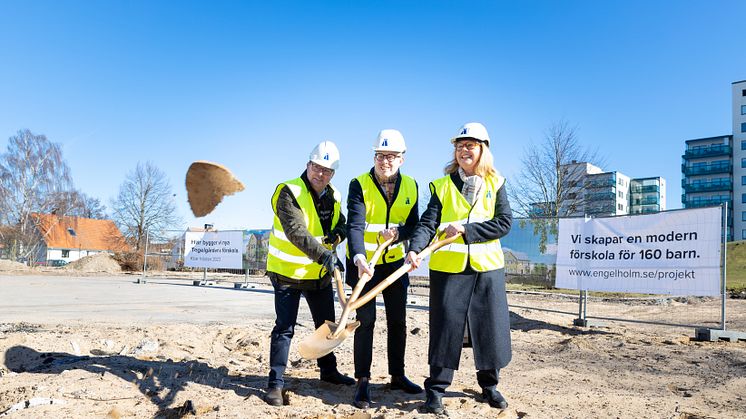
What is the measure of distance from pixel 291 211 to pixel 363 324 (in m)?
0.99

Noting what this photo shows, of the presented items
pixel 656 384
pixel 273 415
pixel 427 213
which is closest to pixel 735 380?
pixel 656 384

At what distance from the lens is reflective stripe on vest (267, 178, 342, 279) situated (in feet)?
12.8

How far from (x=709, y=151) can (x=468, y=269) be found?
75.1 meters

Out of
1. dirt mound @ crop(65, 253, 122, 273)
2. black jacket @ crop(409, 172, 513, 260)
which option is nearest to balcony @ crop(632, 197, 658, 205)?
dirt mound @ crop(65, 253, 122, 273)

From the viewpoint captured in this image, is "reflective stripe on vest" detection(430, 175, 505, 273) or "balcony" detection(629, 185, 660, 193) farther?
"balcony" detection(629, 185, 660, 193)

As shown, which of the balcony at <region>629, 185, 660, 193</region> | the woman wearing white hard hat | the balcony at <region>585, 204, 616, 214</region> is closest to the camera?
the woman wearing white hard hat

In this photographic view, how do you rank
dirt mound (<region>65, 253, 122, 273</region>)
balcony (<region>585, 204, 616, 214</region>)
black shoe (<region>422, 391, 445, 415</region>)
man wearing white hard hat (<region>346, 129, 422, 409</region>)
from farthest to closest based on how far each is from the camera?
dirt mound (<region>65, 253, 122, 273</region>)
balcony (<region>585, 204, 616, 214</region>)
man wearing white hard hat (<region>346, 129, 422, 409</region>)
black shoe (<region>422, 391, 445, 415</region>)

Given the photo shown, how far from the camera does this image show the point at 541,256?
1391 cm

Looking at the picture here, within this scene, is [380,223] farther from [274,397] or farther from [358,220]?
[274,397]

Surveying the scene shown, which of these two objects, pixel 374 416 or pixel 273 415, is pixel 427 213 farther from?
pixel 273 415

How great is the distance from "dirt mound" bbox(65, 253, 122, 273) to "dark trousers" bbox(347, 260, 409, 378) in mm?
29439

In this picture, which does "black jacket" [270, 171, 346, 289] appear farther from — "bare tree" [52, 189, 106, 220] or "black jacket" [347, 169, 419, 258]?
"bare tree" [52, 189, 106, 220]

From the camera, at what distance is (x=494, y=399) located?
365 centimetres

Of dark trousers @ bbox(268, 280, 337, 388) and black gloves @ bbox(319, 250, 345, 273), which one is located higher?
black gloves @ bbox(319, 250, 345, 273)
